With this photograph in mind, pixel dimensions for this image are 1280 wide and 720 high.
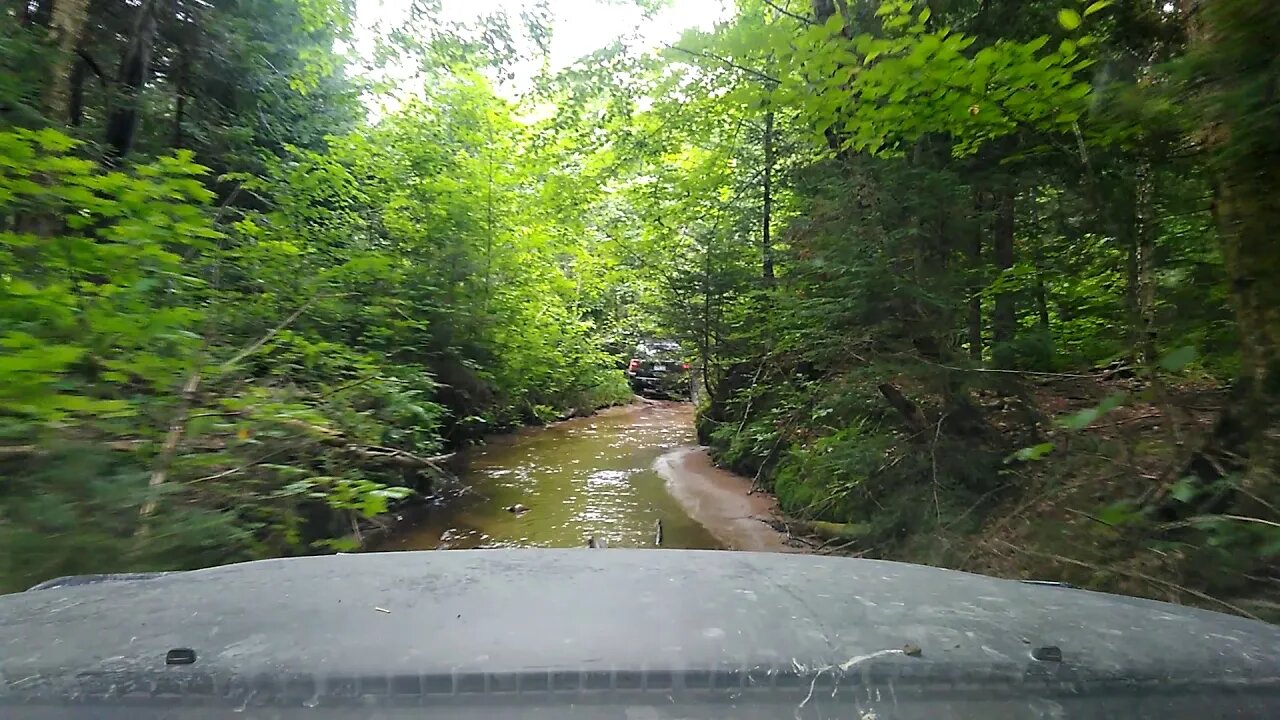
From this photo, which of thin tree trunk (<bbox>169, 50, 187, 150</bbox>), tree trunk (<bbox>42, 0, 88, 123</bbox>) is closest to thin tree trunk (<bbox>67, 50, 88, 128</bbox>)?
tree trunk (<bbox>42, 0, 88, 123</bbox>)

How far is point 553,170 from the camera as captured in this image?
13.2m

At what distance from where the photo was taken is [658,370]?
2505 centimetres

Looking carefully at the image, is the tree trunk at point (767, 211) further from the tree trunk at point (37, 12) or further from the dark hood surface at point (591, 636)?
the dark hood surface at point (591, 636)

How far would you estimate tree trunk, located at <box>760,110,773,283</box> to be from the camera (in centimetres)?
1077

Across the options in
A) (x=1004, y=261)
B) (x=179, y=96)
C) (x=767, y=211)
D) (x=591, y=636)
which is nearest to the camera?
(x=591, y=636)

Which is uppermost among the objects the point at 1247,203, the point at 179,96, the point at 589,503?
the point at 179,96

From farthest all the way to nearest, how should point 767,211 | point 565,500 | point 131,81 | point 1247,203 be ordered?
point 767,211, point 565,500, point 131,81, point 1247,203

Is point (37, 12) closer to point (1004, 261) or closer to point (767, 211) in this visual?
point (1004, 261)

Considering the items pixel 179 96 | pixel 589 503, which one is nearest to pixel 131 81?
pixel 179 96

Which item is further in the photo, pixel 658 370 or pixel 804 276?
pixel 658 370

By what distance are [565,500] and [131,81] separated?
6.97 metres

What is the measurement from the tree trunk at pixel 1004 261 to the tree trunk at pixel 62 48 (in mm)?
7172

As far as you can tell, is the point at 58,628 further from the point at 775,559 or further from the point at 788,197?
the point at 788,197

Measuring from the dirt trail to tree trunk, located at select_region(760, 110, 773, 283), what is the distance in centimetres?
303
